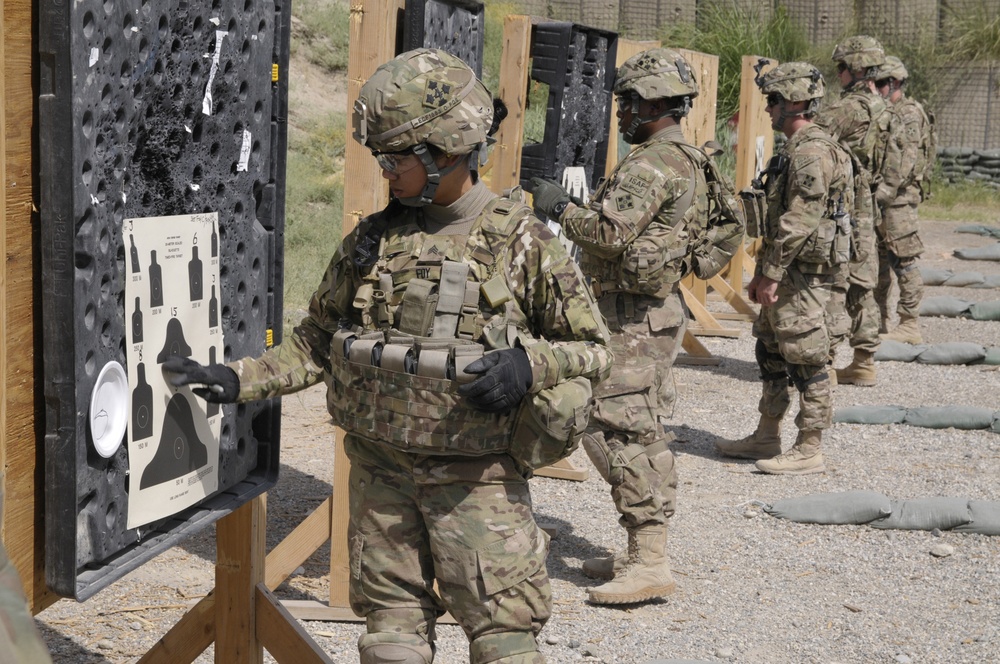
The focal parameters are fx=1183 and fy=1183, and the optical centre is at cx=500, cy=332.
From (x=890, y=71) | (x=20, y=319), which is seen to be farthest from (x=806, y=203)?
(x=20, y=319)

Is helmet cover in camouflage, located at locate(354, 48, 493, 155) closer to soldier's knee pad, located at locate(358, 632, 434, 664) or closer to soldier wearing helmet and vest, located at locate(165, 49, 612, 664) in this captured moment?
soldier wearing helmet and vest, located at locate(165, 49, 612, 664)

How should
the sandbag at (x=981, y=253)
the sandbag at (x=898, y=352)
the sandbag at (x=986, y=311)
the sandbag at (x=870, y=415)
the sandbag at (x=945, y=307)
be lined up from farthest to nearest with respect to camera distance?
the sandbag at (x=981, y=253), the sandbag at (x=945, y=307), the sandbag at (x=986, y=311), the sandbag at (x=898, y=352), the sandbag at (x=870, y=415)

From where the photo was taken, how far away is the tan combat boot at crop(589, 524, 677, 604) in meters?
4.87

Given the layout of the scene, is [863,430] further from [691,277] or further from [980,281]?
[980,281]

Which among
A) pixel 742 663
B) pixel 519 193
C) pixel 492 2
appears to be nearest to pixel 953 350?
→ pixel 742 663

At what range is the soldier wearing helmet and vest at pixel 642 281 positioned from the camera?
191 inches

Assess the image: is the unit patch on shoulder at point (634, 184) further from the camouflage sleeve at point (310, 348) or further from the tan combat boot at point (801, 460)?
the tan combat boot at point (801, 460)

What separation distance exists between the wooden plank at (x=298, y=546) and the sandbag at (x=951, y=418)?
191 inches

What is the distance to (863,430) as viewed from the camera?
25.7ft

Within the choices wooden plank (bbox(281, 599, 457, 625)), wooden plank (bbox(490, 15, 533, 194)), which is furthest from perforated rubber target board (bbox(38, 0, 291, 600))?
wooden plank (bbox(490, 15, 533, 194))

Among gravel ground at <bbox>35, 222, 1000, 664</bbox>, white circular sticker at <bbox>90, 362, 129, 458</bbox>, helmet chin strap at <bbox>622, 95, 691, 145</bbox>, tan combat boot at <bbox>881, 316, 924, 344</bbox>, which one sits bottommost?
gravel ground at <bbox>35, 222, 1000, 664</bbox>

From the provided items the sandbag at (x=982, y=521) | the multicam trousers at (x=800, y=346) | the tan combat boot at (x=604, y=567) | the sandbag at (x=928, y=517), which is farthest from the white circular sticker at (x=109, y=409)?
the multicam trousers at (x=800, y=346)

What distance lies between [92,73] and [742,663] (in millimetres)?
3231

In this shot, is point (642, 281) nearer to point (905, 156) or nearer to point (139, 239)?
point (139, 239)
